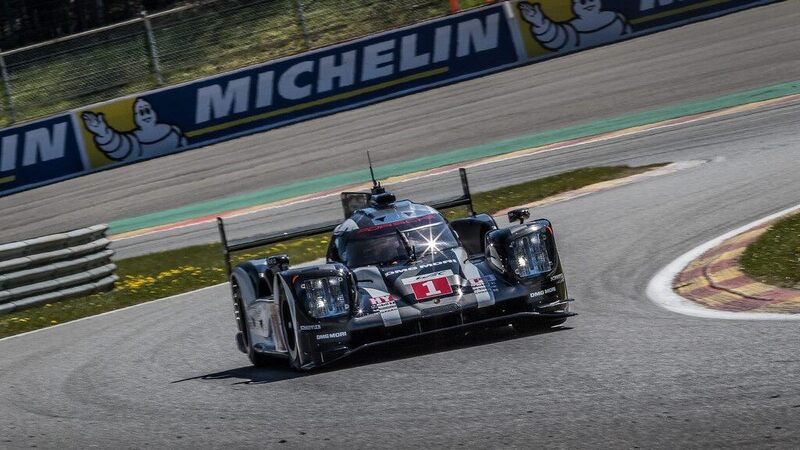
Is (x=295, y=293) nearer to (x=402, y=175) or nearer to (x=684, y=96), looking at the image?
(x=402, y=175)

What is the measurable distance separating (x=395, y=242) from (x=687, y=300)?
2220mm

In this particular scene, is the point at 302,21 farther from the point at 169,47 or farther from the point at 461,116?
the point at 461,116

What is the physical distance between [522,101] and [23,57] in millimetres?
10364

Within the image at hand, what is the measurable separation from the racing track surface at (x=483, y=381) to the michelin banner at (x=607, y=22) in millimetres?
11947

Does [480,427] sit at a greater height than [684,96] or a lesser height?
lesser

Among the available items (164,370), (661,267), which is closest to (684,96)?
(661,267)

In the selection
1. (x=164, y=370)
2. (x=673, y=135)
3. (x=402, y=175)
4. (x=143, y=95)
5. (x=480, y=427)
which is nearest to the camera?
(x=480, y=427)

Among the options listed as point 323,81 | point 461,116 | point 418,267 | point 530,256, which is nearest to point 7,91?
point 323,81

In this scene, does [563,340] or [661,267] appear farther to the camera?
[661,267]

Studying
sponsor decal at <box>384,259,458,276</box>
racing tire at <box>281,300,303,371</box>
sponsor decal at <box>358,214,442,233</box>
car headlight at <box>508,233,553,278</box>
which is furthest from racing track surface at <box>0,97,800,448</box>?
sponsor decal at <box>358,214,442,233</box>

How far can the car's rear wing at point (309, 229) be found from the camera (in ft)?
31.7

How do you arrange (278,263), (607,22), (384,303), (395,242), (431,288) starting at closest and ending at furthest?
(384,303), (431,288), (278,263), (395,242), (607,22)

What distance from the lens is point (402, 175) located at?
65.0ft

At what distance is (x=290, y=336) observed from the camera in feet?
28.5
